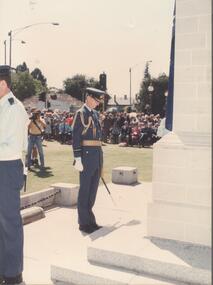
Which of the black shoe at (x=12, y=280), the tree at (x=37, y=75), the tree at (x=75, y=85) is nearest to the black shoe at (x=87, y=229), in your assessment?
the black shoe at (x=12, y=280)

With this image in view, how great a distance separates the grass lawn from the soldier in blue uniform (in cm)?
303

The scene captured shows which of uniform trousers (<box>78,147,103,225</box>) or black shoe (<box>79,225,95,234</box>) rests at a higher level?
uniform trousers (<box>78,147,103,225</box>)

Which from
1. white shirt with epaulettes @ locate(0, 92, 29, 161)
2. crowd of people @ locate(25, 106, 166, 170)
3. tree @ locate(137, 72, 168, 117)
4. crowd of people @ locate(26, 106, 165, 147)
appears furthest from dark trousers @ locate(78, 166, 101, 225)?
tree @ locate(137, 72, 168, 117)

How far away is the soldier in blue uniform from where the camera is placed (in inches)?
243

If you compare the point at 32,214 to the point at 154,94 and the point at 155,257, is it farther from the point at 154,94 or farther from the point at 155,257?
the point at 154,94

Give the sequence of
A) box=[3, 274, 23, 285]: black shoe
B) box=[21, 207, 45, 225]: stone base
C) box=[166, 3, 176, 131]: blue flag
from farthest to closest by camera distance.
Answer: box=[21, 207, 45, 225]: stone base < box=[166, 3, 176, 131]: blue flag < box=[3, 274, 23, 285]: black shoe

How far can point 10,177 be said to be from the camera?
4344 mm

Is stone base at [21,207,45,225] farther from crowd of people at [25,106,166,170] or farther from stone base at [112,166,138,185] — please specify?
crowd of people at [25,106,166,170]

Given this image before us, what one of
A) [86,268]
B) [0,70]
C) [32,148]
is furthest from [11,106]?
[32,148]

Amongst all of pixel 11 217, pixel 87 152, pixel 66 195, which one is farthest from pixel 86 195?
pixel 11 217

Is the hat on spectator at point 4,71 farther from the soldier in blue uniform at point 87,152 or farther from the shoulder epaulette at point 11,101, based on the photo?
the soldier in blue uniform at point 87,152

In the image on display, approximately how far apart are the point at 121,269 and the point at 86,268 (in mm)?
340

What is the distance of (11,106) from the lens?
4312 millimetres

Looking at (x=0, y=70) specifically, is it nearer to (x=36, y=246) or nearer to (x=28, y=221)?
(x=36, y=246)
